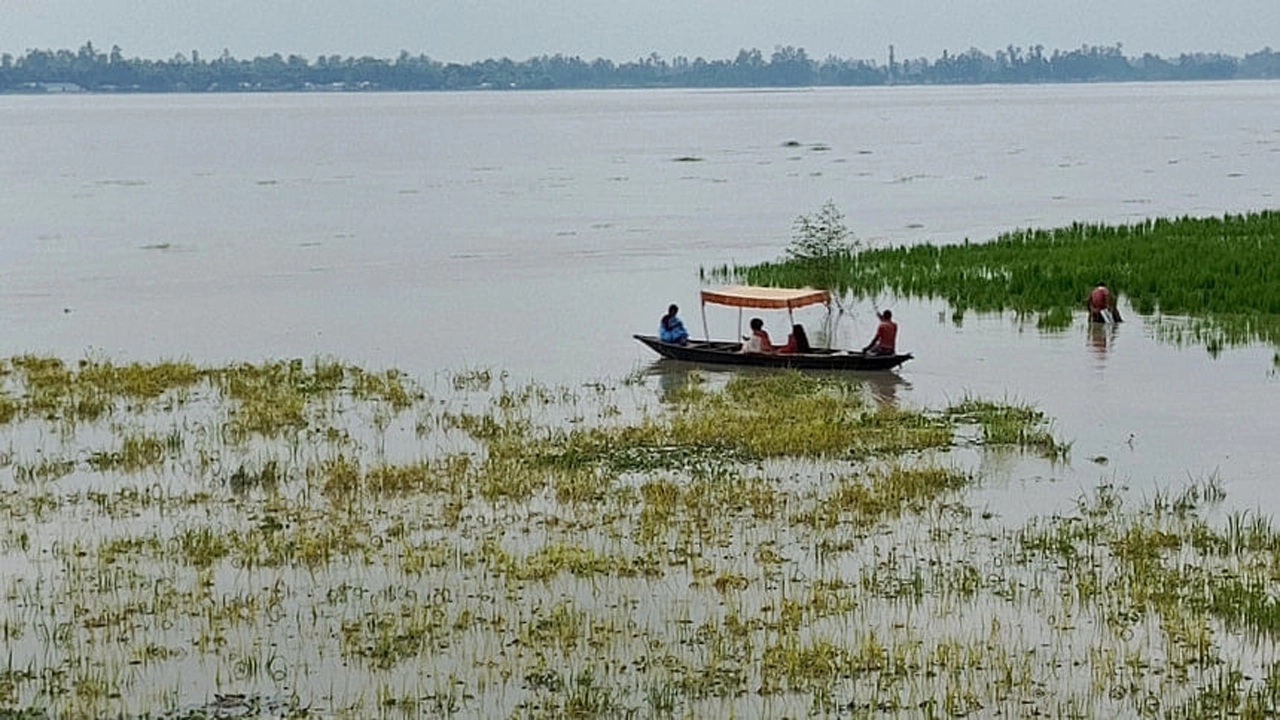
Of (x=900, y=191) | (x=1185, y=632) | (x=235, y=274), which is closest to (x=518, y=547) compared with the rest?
(x=1185, y=632)

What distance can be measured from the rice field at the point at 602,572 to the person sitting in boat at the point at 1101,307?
7.49m

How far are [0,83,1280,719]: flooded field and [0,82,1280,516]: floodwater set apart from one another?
6.6 inches

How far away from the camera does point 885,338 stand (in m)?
23.3

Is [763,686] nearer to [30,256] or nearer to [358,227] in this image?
[30,256]

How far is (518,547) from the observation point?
45.9ft

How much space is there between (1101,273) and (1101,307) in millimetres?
3679

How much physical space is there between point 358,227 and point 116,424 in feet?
115

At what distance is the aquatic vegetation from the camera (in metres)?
27.4

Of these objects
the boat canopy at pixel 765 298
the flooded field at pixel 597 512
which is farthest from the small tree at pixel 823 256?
the boat canopy at pixel 765 298

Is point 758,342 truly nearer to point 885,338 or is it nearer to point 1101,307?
point 885,338

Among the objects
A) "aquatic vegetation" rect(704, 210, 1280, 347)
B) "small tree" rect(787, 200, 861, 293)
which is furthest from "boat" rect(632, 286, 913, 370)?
"small tree" rect(787, 200, 861, 293)

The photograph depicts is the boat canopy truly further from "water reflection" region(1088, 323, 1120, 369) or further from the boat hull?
"water reflection" region(1088, 323, 1120, 369)

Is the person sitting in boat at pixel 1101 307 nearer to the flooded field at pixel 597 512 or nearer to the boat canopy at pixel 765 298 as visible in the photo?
the flooded field at pixel 597 512

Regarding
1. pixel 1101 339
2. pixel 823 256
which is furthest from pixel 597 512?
pixel 823 256
